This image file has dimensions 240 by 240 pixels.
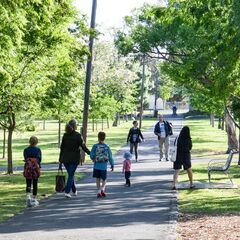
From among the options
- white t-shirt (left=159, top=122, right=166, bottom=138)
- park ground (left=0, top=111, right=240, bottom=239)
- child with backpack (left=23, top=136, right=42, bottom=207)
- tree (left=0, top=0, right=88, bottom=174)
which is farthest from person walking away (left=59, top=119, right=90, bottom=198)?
white t-shirt (left=159, top=122, right=166, bottom=138)

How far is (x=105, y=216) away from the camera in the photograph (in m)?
10.7

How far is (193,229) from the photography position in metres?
9.21

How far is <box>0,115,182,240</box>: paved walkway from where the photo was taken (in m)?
8.84

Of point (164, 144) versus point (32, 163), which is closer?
point (32, 163)

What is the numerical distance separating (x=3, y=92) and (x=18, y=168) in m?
8.76

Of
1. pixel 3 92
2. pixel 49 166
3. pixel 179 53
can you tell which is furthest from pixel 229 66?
pixel 49 166

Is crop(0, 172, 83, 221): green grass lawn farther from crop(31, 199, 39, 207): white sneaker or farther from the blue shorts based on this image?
the blue shorts

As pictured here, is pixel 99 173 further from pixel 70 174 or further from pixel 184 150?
pixel 184 150

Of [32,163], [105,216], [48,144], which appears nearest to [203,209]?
[105,216]

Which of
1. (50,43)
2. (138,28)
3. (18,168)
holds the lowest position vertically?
(18,168)

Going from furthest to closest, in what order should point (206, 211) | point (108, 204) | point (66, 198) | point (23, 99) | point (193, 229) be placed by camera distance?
point (23, 99) < point (66, 198) < point (108, 204) < point (206, 211) < point (193, 229)

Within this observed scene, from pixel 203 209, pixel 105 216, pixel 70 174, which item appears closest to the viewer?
pixel 105 216

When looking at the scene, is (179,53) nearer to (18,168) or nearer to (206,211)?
(18,168)

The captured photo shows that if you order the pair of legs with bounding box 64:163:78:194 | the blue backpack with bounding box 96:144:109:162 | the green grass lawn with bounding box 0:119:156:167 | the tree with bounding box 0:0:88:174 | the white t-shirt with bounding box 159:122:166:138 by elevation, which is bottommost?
the green grass lawn with bounding box 0:119:156:167
